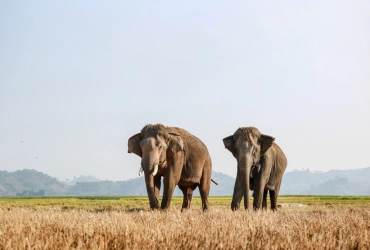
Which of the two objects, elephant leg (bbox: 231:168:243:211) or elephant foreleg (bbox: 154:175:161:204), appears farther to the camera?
elephant foreleg (bbox: 154:175:161:204)

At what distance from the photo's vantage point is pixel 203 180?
Result: 2056 cm

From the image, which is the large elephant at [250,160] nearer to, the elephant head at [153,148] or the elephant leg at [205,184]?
the elephant head at [153,148]

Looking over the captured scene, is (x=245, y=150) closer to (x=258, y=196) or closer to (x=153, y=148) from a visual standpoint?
(x=258, y=196)

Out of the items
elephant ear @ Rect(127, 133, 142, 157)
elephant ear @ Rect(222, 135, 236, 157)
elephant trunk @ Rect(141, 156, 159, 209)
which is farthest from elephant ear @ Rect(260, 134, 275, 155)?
elephant ear @ Rect(127, 133, 142, 157)

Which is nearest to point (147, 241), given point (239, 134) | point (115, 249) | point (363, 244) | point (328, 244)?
point (115, 249)

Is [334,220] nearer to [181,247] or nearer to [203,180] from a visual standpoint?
[181,247]

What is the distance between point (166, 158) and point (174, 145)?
0.52 m

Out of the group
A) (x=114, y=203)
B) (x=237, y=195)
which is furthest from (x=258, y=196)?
(x=114, y=203)

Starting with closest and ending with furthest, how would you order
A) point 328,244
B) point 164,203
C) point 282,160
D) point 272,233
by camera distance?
point 328,244 < point 272,233 < point 164,203 < point 282,160

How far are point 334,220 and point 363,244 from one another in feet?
11.7

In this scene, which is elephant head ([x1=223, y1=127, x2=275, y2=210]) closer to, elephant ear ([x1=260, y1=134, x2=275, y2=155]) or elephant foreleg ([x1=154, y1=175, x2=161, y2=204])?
elephant ear ([x1=260, y1=134, x2=275, y2=155])

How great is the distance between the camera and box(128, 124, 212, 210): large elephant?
52.7 ft

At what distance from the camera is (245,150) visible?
17.1 metres

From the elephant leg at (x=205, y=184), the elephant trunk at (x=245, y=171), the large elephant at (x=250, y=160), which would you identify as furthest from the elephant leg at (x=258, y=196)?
the elephant leg at (x=205, y=184)
